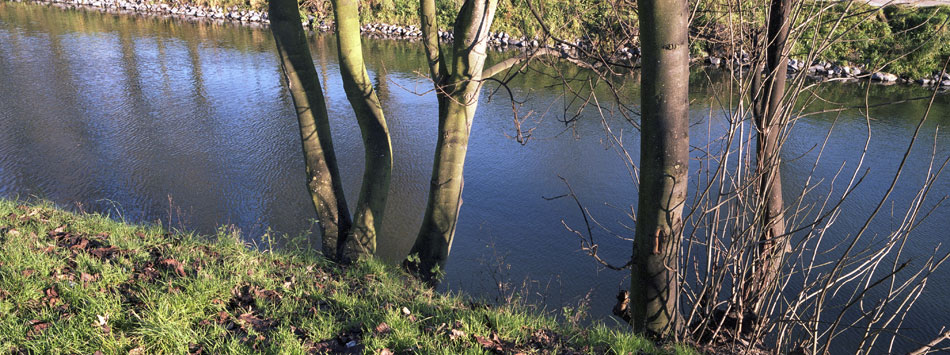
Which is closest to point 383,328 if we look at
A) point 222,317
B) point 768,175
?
point 222,317

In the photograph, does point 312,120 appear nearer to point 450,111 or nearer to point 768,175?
point 450,111

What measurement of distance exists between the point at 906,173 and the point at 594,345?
26.2 feet

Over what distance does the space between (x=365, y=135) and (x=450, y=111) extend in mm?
998

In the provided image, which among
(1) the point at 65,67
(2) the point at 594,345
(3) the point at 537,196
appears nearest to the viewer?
(2) the point at 594,345

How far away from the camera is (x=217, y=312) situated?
351 centimetres

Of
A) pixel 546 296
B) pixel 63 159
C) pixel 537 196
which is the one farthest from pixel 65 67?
pixel 546 296

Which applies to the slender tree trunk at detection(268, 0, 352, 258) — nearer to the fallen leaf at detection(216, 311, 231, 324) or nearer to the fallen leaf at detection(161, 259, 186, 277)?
the fallen leaf at detection(161, 259, 186, 277)

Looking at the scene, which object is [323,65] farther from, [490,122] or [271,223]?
[271,223]

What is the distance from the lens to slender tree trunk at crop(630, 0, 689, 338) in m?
3.11

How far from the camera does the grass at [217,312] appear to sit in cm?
316

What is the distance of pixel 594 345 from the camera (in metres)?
3.60

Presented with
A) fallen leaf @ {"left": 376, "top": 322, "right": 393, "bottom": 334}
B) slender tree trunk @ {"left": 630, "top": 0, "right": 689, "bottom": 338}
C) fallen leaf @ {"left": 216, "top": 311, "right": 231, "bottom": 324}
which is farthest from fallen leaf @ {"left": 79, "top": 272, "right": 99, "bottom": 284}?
slender tree trunk @ {"left": 630, "top": 0, "right": 689, "bottom": 338}

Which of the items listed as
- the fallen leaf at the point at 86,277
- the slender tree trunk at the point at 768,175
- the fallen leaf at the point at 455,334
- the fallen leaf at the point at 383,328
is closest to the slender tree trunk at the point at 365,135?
the fallen leaf at the point at 86,277

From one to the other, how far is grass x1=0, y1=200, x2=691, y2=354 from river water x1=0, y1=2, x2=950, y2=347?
172cm
